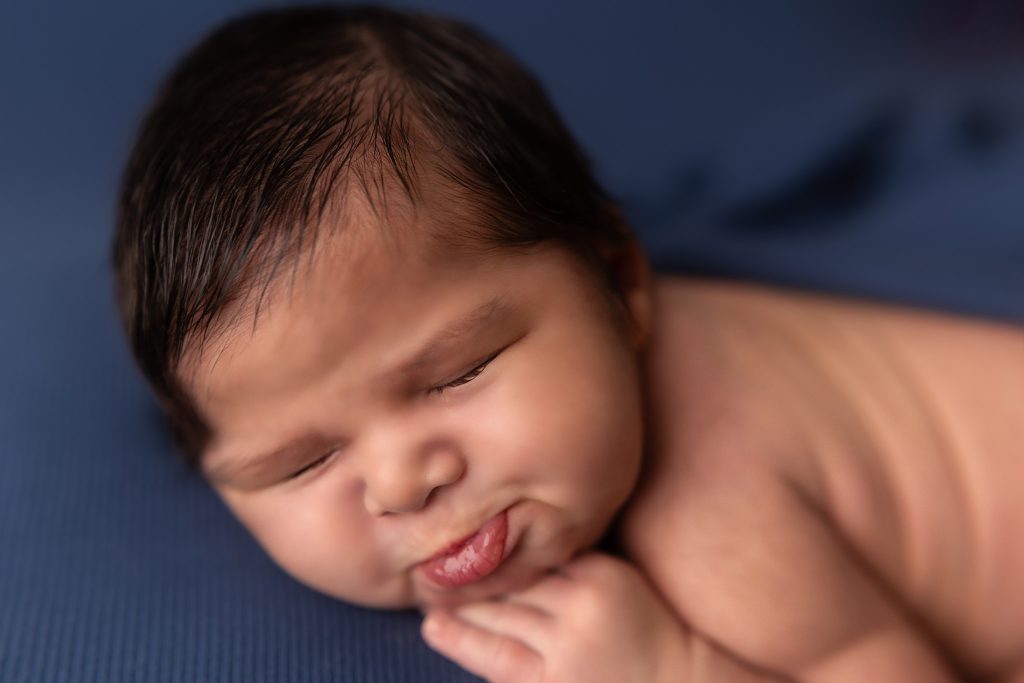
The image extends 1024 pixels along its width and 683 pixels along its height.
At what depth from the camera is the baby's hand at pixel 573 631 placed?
77cm

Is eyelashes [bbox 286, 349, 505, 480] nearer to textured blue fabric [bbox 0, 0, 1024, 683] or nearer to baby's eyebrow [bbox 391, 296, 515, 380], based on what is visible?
baby's eyebrow [bbox 391, 296, 515, 380]

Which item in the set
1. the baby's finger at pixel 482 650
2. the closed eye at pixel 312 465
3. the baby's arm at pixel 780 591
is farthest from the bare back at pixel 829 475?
the closed eye at pixel 312 465

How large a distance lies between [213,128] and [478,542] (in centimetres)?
33

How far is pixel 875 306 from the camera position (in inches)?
44.1

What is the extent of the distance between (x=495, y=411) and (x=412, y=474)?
69mm

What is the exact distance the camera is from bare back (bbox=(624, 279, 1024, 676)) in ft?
2.66

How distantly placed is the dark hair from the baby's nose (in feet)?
0.45

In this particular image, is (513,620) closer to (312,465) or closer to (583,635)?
(583,635)

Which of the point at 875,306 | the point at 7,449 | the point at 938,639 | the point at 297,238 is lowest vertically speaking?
the point at 938,639

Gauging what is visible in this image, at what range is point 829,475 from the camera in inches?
35.0

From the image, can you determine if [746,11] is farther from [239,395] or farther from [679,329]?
[239,395]

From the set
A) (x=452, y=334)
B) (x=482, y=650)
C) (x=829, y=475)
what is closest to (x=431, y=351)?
(x=452, y=334)

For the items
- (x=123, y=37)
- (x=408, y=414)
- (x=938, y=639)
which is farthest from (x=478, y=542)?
(x=123, y=37)

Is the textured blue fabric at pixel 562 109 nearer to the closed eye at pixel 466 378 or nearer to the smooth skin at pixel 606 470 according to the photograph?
the smooth skin at pixel 606 470
